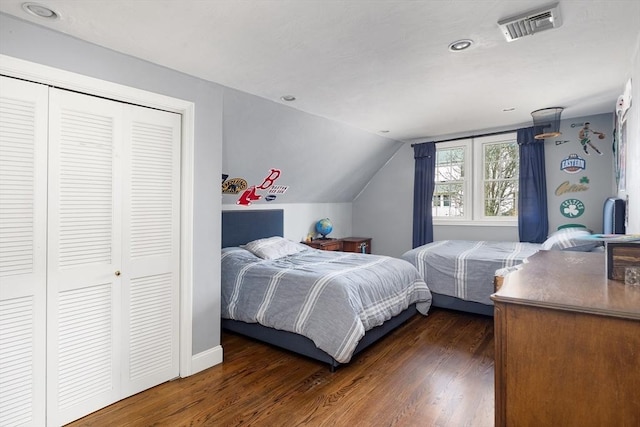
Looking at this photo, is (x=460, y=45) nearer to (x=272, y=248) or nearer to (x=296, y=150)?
(x=296, y=150)

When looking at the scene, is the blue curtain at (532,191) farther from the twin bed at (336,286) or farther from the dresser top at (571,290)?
the dresser top at (571,290)

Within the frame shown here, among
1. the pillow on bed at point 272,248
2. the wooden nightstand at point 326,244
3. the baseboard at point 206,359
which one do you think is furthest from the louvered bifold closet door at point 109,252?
the wooden nightstand at point 326,244

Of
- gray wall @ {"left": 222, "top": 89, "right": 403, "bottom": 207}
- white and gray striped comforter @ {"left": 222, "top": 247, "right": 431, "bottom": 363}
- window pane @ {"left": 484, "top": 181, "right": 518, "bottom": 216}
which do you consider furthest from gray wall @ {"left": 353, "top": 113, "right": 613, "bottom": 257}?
white and gray striped comforter @ {"left": 222, "top": 247, "right": 431, "bottom": 363}

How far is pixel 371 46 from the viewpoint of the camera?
89.0 inches

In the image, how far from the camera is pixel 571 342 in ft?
3.62

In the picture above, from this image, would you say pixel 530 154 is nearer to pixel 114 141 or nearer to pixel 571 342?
pixel 571 342

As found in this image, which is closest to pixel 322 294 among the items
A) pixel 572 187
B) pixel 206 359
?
pixel 206 359

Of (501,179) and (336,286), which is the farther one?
(501,179)

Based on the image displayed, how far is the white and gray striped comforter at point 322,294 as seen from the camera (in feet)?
8.79

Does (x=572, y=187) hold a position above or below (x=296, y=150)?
below

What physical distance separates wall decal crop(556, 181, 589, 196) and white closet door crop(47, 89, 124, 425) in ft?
Answer: 16.5

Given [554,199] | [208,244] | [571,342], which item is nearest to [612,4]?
[571,342]

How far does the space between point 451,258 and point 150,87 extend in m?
3.42

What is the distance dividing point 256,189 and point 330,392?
8.97ft
